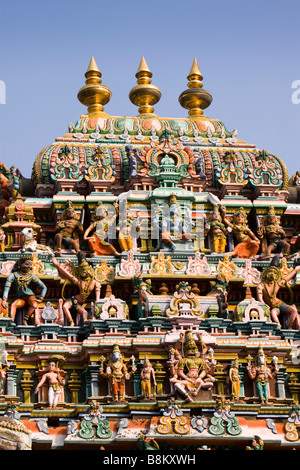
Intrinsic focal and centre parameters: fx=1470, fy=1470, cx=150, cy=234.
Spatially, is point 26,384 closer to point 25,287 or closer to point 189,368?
point 25,287

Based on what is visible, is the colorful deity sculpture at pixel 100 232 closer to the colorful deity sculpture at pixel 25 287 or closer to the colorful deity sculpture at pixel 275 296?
the colorful deity sculpture at pixel 25 287

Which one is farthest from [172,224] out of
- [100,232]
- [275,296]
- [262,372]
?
[262,372]

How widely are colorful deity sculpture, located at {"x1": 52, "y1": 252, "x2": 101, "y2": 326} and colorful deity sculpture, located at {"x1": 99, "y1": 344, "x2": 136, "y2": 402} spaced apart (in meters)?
2.22

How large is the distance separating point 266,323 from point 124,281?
4018 millimetres

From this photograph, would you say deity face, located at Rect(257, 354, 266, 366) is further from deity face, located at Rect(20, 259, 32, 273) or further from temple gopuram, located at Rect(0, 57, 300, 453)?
deity face, located at Rect(20, 259, 32, 273)

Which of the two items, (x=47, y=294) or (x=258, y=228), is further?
(x=258, y=228)

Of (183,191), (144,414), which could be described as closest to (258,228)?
(183,191)

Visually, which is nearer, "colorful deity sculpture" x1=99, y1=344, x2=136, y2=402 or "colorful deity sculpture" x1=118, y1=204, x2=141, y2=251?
"colorful deity sculpture" x1=99, y1=344, x2=136, y2=402

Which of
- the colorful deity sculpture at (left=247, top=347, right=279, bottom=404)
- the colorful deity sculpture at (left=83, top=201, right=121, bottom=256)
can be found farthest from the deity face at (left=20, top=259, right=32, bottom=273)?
the colorful deity sculpture at (left=247, top=347, right=279, bottom=404)

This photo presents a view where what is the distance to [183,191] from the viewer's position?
4084 centimetres

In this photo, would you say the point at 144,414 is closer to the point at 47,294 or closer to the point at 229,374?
the point at 229,374

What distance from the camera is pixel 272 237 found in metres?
40.7

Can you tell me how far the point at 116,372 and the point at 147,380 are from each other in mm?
781

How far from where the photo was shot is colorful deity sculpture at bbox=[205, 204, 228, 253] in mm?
40031
